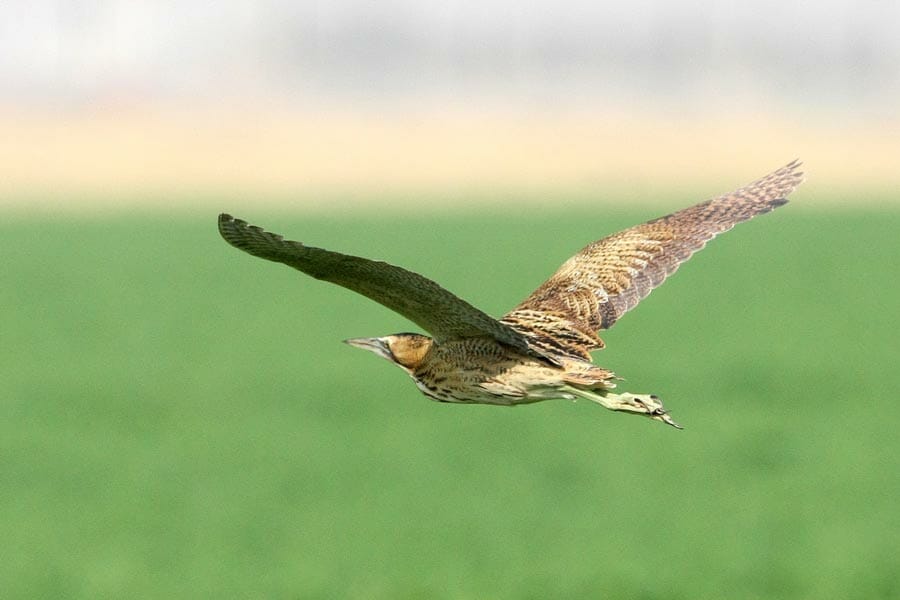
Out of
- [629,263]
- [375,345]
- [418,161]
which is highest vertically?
[418,161]

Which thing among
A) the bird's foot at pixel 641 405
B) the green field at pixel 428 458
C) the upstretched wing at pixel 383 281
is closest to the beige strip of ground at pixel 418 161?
the green field at pixel 428 458

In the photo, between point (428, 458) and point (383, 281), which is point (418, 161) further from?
point (383, 281)

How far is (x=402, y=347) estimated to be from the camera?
6.39m

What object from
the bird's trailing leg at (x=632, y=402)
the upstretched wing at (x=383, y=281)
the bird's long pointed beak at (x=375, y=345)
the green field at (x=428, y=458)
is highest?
the upstretched wing at (x=383, y=281)

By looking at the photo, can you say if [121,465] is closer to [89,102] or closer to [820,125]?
[820,125]

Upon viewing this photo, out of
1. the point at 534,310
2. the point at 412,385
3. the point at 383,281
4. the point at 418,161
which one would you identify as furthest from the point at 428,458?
the point at 418,161

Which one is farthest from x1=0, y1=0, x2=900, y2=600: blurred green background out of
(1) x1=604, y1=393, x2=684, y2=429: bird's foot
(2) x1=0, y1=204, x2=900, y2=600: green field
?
(1) x1=604, y1=393, x2=684, y2=429: bird's foot

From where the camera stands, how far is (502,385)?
236 inches

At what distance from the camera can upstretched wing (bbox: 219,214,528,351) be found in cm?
531

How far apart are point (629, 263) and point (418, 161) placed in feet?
179

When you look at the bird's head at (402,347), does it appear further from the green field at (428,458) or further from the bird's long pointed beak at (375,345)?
the green field at (428,458)

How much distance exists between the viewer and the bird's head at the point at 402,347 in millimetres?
6301

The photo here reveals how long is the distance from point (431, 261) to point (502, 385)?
30461mm

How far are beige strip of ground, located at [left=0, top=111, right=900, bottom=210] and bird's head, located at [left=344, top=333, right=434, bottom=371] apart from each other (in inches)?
1741
